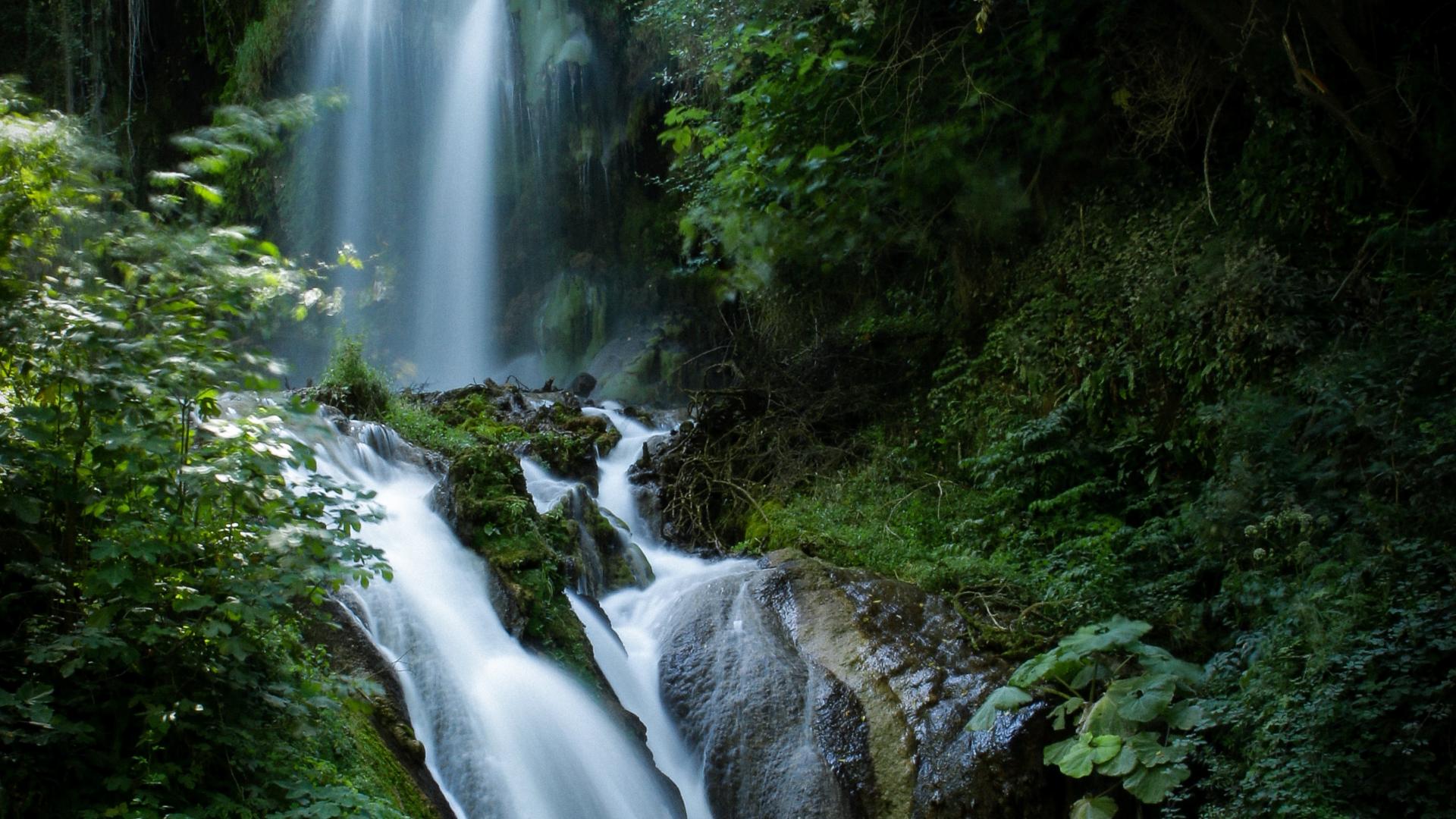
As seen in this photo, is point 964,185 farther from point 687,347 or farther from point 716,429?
point 687,347

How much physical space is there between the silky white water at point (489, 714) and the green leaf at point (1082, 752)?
1976mm

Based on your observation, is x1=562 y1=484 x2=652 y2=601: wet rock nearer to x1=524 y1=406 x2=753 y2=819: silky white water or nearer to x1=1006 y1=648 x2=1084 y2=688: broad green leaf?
x1=524 y1=406 x2=753 y2=819: silky white water

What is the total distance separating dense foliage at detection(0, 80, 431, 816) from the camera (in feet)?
9.55

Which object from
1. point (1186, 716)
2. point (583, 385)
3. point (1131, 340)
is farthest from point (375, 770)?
point (583, 385)

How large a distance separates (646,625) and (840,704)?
165 centimetres

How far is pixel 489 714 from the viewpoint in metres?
4.75

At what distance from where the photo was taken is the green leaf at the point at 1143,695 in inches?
167

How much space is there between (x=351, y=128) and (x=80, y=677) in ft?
55.2

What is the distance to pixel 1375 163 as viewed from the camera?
551 cm

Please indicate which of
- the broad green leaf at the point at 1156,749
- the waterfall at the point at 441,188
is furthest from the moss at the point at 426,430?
the waterfall at the point at 441,188

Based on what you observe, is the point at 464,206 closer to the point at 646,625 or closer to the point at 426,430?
the point at 426,430

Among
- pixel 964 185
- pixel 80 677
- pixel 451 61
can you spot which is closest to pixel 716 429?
pixel 964 185

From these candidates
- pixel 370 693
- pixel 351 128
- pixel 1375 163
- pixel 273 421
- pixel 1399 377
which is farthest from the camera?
pixel 351 128

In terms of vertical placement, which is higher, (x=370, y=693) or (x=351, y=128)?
(x=351, y=128)
